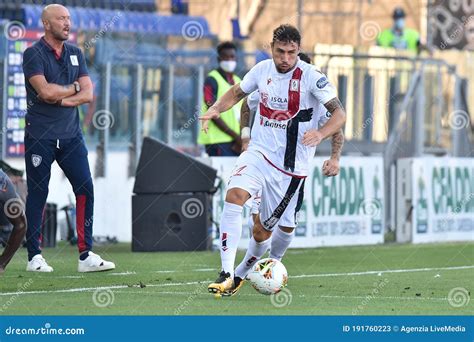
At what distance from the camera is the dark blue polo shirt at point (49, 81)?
1330cm

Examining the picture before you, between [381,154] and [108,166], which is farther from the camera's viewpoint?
[381,154]

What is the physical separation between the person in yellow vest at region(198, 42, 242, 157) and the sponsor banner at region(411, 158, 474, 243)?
3.11 metres

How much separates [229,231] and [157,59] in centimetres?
920

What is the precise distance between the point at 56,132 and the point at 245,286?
2.41 metres

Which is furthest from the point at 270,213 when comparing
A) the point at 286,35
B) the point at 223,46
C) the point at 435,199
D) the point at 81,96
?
the point at 435,199

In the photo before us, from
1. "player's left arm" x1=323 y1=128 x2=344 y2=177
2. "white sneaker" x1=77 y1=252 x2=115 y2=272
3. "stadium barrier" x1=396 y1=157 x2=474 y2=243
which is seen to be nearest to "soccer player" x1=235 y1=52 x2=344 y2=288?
"player's left arm" x1=323 y1=128 x2=344 y2=177

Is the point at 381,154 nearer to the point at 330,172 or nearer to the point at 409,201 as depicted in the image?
the point at 409,201

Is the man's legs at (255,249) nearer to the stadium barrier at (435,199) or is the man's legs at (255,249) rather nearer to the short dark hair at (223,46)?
the short dark hair at (223,46)

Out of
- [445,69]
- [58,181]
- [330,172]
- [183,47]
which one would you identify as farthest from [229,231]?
[445,69]

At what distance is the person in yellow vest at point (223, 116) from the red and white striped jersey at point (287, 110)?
5.72 metres

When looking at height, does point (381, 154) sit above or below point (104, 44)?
below

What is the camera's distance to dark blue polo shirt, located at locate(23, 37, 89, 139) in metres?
13.3

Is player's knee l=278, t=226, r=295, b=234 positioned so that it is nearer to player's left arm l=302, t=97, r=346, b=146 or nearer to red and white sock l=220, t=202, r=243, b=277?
red and white sock l=220, t=202, r=243, b=277
